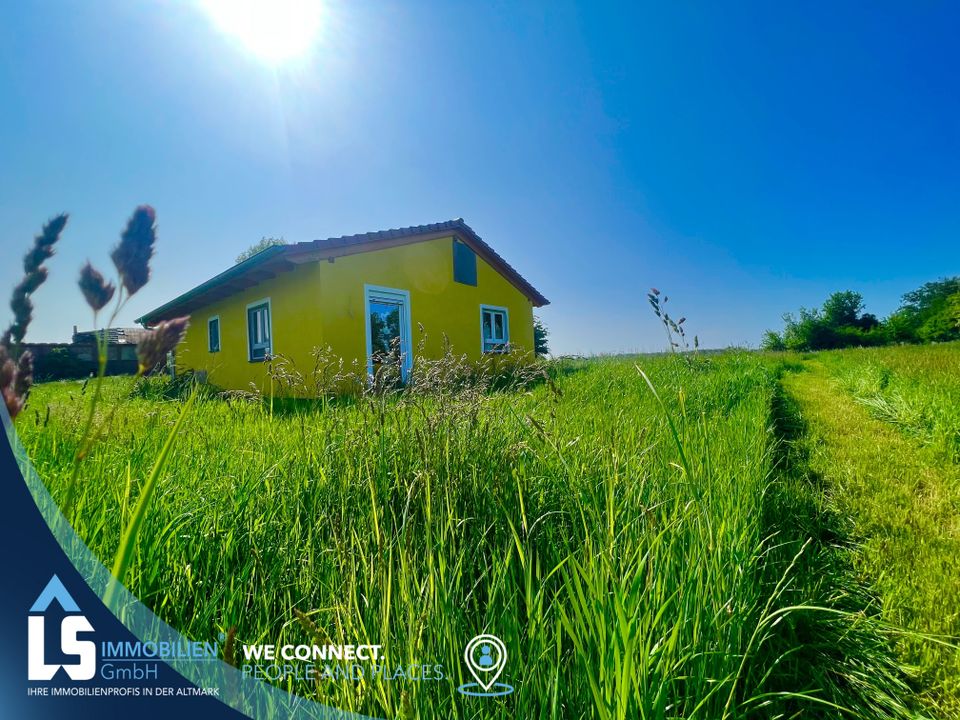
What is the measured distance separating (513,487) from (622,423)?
1.40 m

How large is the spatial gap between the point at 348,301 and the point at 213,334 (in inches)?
234

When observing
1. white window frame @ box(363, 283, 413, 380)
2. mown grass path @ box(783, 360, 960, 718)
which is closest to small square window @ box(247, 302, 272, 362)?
white window frame @ box(363, 283, 413, 380)

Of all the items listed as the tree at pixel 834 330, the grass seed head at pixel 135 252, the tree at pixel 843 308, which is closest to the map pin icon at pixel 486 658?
the grass seed head at pixel 135 252

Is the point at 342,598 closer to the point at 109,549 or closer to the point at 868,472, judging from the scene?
the point at 109,549

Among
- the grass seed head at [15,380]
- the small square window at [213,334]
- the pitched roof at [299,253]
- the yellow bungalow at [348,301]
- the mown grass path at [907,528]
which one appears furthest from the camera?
the small square window at [213,334]

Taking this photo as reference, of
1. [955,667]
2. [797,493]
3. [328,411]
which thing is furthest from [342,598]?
[797,493]

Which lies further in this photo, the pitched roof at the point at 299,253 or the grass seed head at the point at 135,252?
the pitched roof at the point at 299,253

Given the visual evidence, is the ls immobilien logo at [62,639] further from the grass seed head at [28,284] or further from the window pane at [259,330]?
the window pane at [259,330]

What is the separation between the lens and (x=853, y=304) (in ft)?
128

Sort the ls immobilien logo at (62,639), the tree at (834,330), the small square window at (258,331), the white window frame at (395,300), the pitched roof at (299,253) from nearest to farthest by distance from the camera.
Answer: the ls immobilien logo at (62,639) < the pitched roof at (299,253) < the white window frame at (395,300) < the small square window at (258,331) < the tree at (834,330)

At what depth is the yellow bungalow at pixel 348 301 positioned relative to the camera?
8.37 m

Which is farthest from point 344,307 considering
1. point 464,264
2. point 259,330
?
point 464,264

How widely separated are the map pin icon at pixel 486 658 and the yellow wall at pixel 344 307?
583 cm

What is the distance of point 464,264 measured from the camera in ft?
40.0
